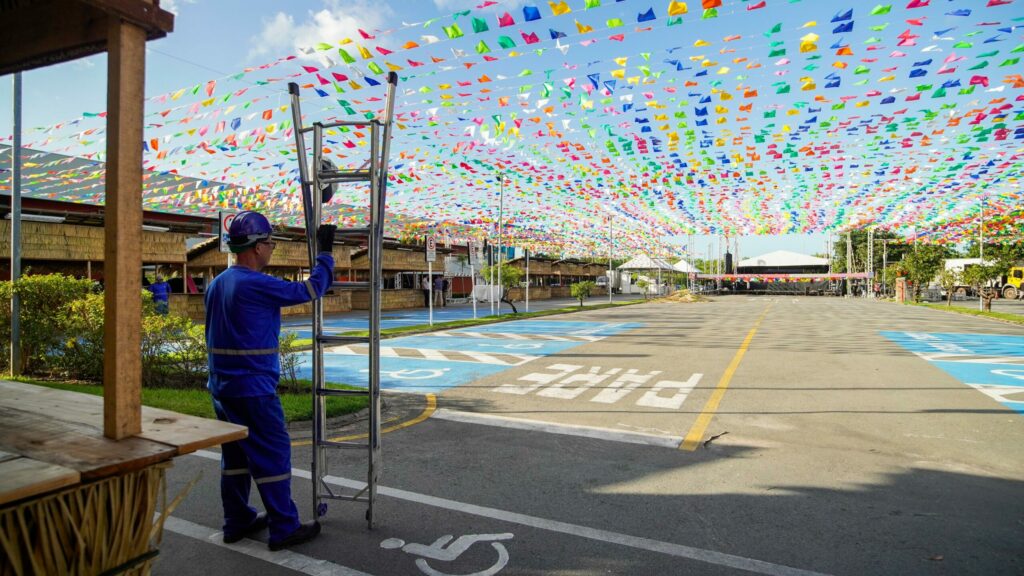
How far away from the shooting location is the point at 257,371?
3.42 meters

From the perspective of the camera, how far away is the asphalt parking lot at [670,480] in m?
3.36

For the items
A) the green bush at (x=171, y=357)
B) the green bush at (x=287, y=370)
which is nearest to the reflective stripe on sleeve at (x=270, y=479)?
the green bush at (x=287, y=370)

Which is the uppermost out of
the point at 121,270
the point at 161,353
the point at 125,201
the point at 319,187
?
the point at 319,187

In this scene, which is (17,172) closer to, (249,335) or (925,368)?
(249,335)

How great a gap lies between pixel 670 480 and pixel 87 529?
3.86 meters

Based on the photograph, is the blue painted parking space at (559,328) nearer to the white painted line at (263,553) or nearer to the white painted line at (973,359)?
the white painted line at (973,359)

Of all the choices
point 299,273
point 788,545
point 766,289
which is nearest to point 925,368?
point 788,545

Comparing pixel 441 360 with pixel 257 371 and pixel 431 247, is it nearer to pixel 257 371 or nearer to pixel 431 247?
pixel 431 247

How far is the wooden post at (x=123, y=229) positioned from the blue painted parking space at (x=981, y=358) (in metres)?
9.30

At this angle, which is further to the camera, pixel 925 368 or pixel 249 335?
pixel 925 368

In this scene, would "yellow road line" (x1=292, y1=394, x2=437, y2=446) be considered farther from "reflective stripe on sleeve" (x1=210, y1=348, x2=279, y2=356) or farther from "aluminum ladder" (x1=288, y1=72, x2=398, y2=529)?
"reflective stripe on sleeve" (x1=210, y1=348, x2=279, y2=356)

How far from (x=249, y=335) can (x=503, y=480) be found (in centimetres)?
231

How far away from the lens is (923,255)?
131 ft

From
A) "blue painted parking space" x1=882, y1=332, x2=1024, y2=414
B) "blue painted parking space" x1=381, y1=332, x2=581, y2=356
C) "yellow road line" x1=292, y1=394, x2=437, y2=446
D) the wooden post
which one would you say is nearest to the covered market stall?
the wooden post
